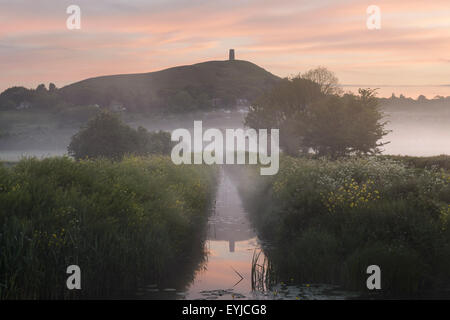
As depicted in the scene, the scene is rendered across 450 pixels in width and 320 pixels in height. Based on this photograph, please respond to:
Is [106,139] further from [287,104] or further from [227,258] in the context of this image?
[227,258]

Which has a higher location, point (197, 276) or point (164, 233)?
point (164, 233)

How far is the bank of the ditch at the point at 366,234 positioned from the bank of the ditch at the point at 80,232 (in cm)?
415

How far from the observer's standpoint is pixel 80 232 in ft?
43.5

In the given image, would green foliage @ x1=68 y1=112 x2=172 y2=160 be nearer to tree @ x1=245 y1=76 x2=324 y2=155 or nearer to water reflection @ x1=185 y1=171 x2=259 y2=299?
tree @ x1=245 y1=76 x2=324 y2=155

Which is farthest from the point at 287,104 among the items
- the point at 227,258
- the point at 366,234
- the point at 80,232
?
the point at 80,232

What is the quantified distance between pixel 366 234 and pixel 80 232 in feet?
30.0

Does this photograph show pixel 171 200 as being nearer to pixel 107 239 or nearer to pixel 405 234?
pixel 107 239

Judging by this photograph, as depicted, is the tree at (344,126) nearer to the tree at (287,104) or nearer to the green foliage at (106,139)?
the tree at (287,104)

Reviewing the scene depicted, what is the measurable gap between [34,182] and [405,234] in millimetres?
12060

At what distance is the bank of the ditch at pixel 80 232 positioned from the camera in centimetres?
1162

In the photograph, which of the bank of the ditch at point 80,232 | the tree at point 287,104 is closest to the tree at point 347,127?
the tree at point 287,104

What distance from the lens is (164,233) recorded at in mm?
15922
